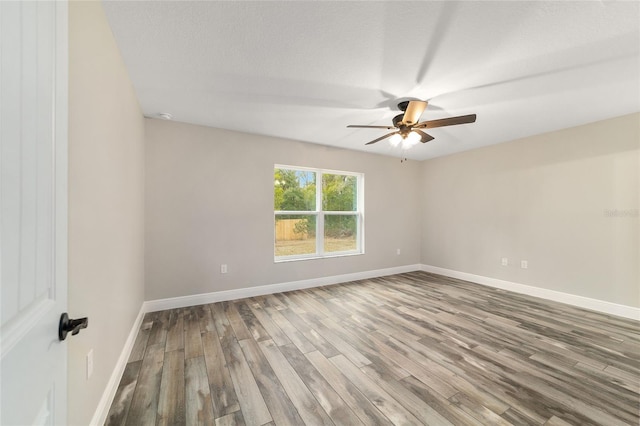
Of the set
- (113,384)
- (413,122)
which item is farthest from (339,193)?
(113,384)

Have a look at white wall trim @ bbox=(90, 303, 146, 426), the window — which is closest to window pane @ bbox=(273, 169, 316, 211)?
the window

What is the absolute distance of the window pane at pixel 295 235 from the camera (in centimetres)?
399

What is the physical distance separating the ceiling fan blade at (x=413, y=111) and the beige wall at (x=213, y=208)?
6.40ft

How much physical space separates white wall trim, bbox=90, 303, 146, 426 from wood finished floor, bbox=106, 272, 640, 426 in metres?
0.05

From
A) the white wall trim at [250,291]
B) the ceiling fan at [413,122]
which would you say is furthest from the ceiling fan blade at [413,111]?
the white wall trim at [250,291]

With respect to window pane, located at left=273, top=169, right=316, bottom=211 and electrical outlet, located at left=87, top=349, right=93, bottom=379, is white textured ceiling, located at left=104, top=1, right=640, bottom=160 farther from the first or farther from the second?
electrical outlet, located at left=87, top=349, right=93, bottom=379

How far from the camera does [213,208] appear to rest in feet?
11.2

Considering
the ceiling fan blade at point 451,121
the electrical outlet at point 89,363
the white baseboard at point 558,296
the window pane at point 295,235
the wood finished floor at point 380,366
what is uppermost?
the ceiling fan blade at point 451,121

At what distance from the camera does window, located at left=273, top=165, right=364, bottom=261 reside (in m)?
4.02

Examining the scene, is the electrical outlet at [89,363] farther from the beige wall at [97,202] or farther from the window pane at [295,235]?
the window pane at [295,235]

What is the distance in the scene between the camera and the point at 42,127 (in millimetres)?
597

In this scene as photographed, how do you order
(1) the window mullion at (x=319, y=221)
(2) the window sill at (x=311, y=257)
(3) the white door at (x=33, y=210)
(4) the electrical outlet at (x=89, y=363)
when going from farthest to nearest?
(1) the window mullion at (x=319, y=221)
(2) the window sill at (x=311, y=257)
(4) the electrical outlet at (x=89, y=363)
(3) the white door at (x=33, y=210)

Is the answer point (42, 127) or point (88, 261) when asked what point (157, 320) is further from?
point (42, 127)

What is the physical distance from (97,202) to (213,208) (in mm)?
2006
